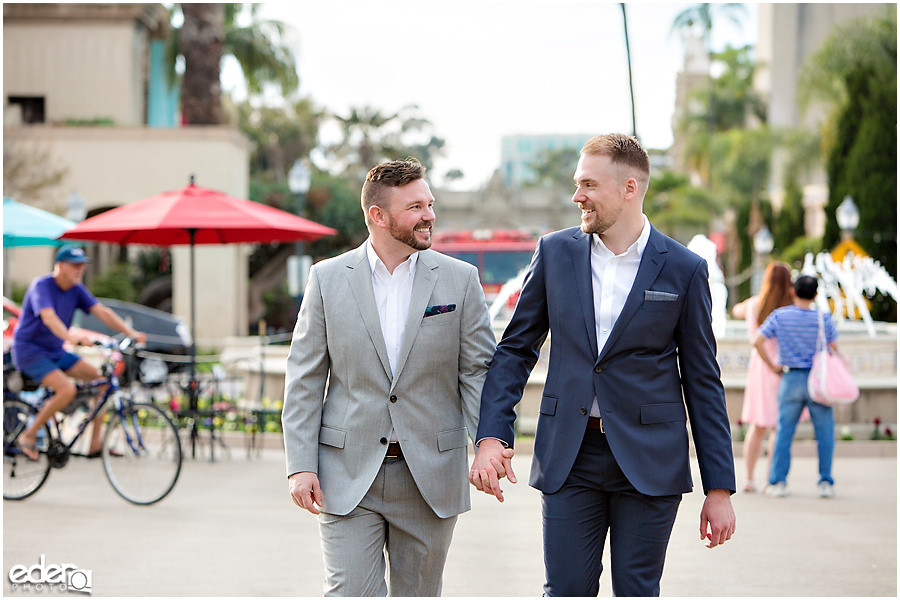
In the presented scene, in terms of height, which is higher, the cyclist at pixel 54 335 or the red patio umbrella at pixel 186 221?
the red patio umbrella at pixel 186 221

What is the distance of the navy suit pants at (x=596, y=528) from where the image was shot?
346 centimetres

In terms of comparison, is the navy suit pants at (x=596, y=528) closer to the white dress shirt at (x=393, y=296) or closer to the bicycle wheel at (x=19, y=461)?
the white dress shirt at (x=393, y=296)

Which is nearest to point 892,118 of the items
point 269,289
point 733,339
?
point 269,289

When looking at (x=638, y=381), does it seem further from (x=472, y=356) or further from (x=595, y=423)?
(x=472, y=356)

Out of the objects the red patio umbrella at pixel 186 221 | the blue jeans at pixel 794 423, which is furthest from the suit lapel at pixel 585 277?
the red patio umbrella at pixel 186 221

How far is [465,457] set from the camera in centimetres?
380

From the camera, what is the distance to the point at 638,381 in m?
3.49

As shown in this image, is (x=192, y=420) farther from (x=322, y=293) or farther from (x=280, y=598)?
(x=322, y=293)

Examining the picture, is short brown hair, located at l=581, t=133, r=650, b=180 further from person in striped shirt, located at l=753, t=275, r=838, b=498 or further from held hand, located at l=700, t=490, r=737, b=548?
person in striped shirt, located at l=753, t=275, r=838, b=498

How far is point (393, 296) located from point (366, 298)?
109 mm

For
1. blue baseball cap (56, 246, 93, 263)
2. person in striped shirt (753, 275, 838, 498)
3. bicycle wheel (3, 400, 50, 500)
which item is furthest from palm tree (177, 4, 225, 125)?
person in striped shirt (753, 275, 838, 498)

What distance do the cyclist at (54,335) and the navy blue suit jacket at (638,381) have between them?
5.48 meters

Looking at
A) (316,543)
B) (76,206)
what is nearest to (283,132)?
(76,206)

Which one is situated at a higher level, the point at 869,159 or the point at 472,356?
the point at 869,159
